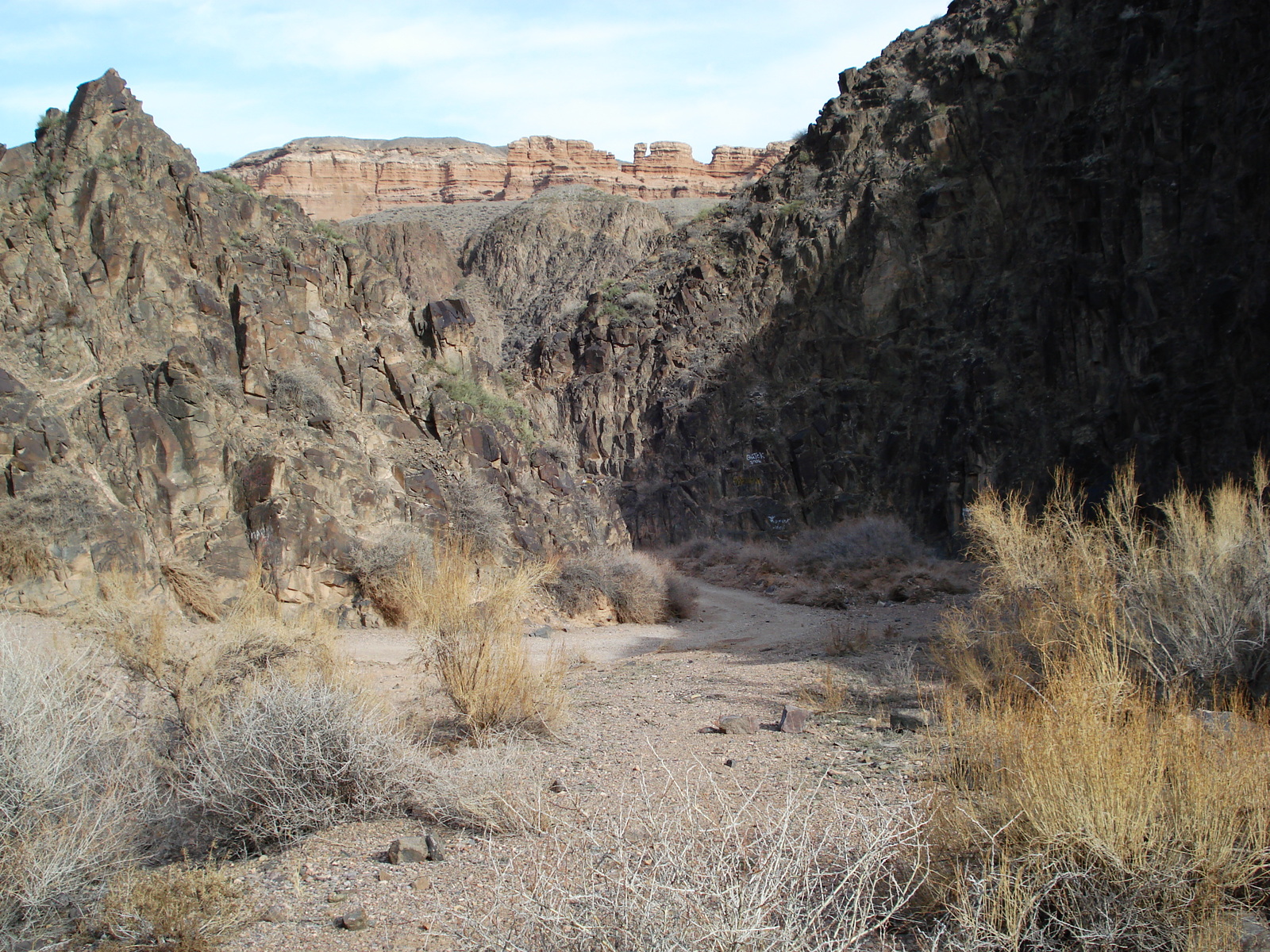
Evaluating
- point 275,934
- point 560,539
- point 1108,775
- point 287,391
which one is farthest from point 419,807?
point 560,539

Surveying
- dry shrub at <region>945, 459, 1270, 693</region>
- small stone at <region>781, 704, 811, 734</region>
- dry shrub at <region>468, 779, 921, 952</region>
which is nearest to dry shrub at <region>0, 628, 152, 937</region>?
dry shrub at <region>468, 779, 921, 952</region>

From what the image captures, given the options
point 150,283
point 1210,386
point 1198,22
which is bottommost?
point 1210,386

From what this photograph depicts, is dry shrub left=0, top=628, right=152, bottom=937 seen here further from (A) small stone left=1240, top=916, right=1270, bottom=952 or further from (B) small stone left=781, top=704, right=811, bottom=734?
(A) small stone left=1240, top=916, right=1270, bottom=952

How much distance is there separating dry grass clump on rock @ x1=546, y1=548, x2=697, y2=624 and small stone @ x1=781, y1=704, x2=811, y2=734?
998cm

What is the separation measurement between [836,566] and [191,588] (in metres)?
15.5

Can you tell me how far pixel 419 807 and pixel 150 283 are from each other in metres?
14.8

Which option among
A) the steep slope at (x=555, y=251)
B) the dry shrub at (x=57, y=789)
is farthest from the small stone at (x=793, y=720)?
the steep slope at (x=555, y=251)

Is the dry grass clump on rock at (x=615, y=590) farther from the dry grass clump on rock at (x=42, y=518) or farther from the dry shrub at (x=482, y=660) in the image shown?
the dry shrub at (x=482, y=660)

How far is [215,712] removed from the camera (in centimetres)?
577

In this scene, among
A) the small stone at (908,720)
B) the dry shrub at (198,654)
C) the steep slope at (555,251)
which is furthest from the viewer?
the steep slope at (555,251)

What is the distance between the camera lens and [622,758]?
6000 mm

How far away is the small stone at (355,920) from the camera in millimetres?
3471

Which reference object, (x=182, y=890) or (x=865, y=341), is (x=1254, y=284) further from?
(x=182, y=890)

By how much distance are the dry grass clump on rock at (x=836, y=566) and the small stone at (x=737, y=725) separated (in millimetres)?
11604
